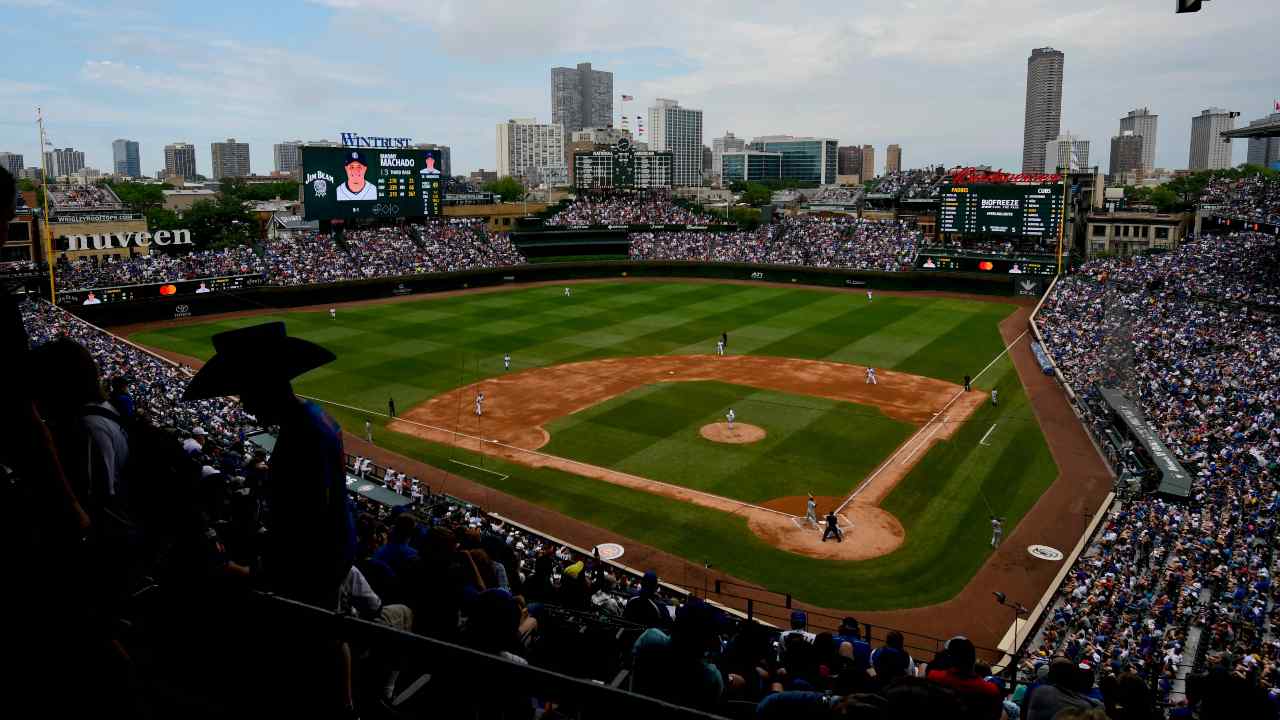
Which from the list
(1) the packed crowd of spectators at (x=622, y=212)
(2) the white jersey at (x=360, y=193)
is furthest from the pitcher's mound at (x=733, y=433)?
(1) the packed crowd of spectators at (x=622, y=212)

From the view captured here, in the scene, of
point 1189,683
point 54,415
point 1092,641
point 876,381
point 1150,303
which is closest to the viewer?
point 54,415

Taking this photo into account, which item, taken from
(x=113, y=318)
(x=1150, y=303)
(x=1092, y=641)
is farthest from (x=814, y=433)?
(x=113, y=318)

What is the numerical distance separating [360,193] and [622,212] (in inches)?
1152

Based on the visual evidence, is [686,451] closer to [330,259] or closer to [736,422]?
[736,422]

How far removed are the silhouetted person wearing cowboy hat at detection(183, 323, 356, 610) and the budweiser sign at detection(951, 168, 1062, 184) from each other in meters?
70.7

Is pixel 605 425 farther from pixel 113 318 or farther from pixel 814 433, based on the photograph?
pixel 113 318

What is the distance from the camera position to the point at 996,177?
69812mm

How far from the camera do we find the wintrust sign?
213ft

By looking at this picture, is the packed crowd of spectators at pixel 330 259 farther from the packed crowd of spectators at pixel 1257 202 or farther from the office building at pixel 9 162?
the packed crowd of spectators at pixel 1257 202

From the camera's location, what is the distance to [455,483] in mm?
29484

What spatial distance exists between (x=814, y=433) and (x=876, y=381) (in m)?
9.70

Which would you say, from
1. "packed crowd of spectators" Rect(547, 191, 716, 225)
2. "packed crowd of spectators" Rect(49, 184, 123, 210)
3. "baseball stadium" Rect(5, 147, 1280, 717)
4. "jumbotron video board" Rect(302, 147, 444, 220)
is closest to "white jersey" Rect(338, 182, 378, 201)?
"jumbotron video board" Rect(302, 147, 444, 220)

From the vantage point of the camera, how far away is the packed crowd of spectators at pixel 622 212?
90.5 meters

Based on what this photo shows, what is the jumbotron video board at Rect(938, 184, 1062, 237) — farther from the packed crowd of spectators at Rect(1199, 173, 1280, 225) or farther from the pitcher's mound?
the pitcher's mound
